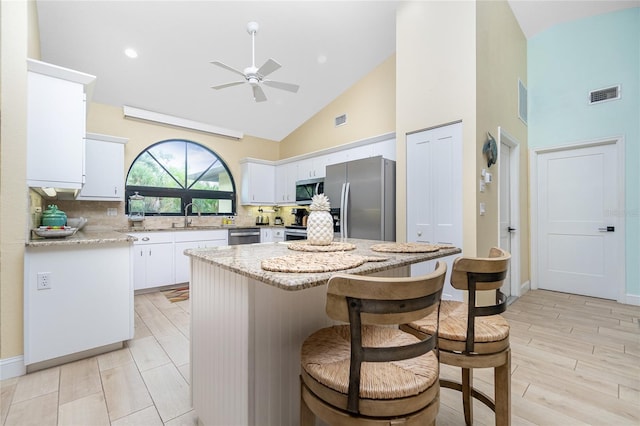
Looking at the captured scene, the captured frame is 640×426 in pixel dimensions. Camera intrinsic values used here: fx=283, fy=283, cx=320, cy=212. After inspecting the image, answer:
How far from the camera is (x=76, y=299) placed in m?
2.26

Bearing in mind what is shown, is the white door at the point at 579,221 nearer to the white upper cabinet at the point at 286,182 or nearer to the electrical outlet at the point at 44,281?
the white upper cabinet at the point at 286,182

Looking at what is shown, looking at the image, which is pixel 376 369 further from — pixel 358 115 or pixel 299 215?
pixel 299 215

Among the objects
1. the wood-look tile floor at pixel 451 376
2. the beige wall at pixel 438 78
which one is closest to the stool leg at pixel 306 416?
the wood-look tile floor at pixel 451 376

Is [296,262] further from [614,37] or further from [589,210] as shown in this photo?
[614,37]

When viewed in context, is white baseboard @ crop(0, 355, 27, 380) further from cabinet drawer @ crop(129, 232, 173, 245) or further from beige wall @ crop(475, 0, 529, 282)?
beige wall @ crop(475, 0, 529, 282)

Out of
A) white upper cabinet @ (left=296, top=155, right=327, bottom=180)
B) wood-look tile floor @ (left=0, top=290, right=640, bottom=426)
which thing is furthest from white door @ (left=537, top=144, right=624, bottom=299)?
white upper cabinet @ (left=296, top=155, right=327, bottom=180)

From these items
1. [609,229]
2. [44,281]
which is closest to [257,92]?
[44,281]

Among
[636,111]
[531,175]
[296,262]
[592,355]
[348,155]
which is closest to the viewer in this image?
[296,262]

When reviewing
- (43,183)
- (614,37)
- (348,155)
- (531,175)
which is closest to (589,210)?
(531,175)

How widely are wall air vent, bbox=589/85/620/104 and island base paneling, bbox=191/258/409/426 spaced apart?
4.81 meters

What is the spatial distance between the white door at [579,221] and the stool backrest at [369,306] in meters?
4.60

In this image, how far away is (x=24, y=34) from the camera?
6.86ft

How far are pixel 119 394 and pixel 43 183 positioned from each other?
169cm

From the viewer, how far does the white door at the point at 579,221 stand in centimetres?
378
